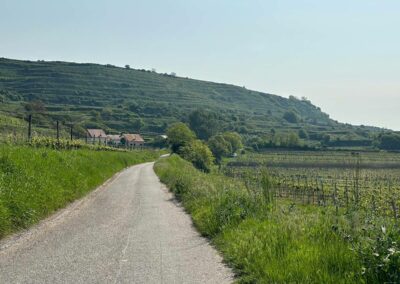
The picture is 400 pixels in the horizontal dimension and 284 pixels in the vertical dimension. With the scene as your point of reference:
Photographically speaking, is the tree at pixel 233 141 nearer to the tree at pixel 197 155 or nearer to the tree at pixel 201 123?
the tree at pixel 201 123

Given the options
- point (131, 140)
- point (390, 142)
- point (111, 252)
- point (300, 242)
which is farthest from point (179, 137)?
point (300, 242)

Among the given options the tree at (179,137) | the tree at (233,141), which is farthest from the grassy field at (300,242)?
the tree at (233,141)

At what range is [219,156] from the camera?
5310 inches

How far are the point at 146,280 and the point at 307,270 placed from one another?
2840 millimetres

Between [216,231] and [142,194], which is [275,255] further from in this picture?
[142,194]

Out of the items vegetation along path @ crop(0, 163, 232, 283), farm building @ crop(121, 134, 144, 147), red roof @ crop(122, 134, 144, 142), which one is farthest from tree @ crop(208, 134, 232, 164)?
vegetation along path @ crop(0, 163, 232, 283)

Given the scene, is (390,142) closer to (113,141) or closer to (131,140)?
(131,140)

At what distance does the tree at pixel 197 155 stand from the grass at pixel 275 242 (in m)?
70.0

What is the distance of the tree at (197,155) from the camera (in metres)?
85.2

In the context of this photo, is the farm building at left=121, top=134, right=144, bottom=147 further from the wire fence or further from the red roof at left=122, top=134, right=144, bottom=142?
the wire fence

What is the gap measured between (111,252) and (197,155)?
76.4 m

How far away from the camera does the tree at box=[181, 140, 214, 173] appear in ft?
279

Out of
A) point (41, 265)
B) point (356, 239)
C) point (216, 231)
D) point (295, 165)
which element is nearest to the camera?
Answer: point (356, 239)

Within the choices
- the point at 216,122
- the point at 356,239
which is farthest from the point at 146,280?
the point at 216,122
